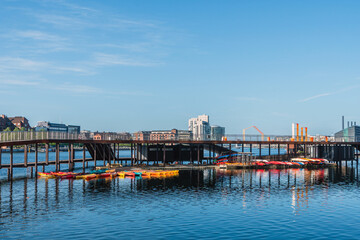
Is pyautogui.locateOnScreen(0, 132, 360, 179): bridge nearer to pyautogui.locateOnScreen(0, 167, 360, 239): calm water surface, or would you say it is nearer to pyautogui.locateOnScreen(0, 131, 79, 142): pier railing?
pyautogui.locateOnScreen(0, 131, 79, 142): pier railing

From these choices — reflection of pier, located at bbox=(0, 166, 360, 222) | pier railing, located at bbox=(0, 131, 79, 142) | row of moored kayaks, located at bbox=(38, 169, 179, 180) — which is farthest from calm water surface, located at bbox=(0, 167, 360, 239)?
pier railing, located at bbox=(0, 131, 79, 142)

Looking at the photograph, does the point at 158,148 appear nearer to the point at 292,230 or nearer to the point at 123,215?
the point at 123,215

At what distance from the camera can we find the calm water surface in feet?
115

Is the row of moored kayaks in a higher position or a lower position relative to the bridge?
lower

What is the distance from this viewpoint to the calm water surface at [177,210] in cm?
3500

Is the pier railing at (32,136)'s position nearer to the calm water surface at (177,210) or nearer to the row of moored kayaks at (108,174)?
the row of moored kayaks at (108,174)

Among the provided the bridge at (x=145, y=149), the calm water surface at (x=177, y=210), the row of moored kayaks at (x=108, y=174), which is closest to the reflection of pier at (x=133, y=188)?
the calm water surface at (x=177, y=210)

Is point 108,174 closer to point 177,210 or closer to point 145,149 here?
point 145,149

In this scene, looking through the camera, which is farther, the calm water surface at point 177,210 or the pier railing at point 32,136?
the pier railing at point 32,136

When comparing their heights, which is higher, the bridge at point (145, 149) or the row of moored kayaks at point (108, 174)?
the bridge at point (145, 149)

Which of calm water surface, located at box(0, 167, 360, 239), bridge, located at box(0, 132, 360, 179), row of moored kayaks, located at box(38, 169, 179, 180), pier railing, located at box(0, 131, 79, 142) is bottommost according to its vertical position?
calm water surface, located at box(0, 167, 360, 239)

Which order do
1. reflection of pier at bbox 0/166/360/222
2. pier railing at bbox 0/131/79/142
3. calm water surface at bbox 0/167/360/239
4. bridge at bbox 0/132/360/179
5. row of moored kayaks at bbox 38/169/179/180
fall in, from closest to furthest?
calm water surface at bbox 0/167/360/239 < reflection of pier at bbox 0/166/360/222 < pier railing at bbox 0/131/79/142 < row of moored kayaks at bbox 38/169/179/180 < bridge at bbox 0/132/360/179

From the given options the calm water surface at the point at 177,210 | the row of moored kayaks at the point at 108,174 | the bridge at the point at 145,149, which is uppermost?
Answer: the bridge at the point at 145,149

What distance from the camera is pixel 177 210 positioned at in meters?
44.1
